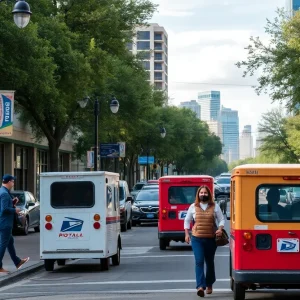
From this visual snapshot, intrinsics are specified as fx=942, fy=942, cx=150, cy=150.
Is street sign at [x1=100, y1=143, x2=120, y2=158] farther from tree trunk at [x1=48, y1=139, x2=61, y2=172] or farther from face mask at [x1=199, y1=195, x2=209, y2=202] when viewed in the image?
face mask at [x1=199, y1=195, x2=209, y2=202]

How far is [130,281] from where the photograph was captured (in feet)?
58.7

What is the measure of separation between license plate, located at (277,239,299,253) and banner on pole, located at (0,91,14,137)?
33.5 ft

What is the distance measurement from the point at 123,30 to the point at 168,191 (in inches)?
1073

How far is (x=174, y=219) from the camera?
27.3 m

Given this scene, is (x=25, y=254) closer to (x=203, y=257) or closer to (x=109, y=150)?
(x=203, y=257)

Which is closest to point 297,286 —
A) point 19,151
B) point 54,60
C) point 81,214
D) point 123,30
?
point 81,214

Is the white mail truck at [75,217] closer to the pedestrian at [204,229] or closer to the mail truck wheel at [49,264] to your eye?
the mail truck wheel at [49,264]

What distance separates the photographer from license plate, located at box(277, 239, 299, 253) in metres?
13.4

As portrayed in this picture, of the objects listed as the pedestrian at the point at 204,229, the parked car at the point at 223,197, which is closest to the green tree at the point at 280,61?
the parked car at the point at 223,197

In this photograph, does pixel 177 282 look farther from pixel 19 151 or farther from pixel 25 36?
pixel 19 151

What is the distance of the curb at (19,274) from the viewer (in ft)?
59.4

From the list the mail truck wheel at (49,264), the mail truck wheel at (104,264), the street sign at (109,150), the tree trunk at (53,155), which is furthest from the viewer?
the tree trunk at (53,155)

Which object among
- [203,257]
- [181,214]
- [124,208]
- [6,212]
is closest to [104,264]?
[6,212]

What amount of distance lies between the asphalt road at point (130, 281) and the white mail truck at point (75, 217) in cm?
51
